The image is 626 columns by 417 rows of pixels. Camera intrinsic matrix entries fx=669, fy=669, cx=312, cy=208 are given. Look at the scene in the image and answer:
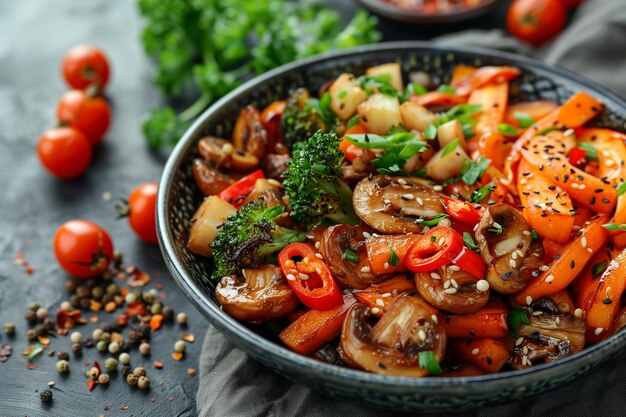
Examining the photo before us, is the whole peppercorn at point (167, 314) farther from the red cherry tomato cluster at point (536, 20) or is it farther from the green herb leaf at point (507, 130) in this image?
the red cherry tomato cluster at point (536, 20)

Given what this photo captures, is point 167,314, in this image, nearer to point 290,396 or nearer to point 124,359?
point 124,359

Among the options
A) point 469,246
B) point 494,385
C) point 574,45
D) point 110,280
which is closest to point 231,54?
point 110,280

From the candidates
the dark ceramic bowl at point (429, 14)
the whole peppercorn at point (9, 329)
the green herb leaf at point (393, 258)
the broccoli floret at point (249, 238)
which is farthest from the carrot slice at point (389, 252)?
the dark ceramic bowl at point (429, 14)

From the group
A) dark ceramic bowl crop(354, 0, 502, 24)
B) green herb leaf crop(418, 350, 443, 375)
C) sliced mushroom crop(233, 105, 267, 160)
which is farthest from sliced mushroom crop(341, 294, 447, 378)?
dark ceramic bowl crop(354, 0, 502, 24)

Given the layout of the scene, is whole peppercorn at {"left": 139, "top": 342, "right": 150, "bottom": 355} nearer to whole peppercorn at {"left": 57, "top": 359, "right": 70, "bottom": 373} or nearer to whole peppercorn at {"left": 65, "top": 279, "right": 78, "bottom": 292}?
whole peppercorn at {"left": 57, "top": 359, "right": 70, "bottom": 373}

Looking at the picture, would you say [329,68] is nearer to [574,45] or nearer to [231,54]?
[231,54]

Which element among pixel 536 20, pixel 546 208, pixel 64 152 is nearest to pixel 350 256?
pixel 546 208
